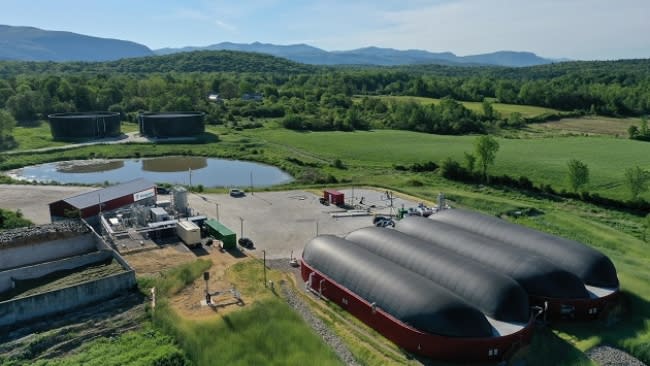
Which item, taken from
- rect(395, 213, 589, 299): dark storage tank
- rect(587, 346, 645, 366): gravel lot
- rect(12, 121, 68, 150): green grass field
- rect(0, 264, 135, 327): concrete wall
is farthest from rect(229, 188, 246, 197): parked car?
rect(12, 121, 68, 150): green grass field

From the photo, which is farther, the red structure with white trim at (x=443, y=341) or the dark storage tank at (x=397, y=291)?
the dark storage tank at (x=397, y=291)

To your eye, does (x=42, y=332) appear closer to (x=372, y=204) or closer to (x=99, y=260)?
(x=99, y=260)

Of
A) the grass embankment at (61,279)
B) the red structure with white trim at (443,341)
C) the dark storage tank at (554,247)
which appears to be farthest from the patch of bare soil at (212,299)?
the dark storage tank at (554,247)

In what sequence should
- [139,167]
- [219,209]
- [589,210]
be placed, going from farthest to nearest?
1. [139,167]
2. [589,210]
3. [219,209]

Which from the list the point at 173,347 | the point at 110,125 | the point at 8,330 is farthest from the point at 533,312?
the point at 110,125

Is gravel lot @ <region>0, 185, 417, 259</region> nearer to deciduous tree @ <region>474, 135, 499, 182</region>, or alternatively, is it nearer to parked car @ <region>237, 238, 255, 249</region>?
parked car @ <region>237, 238, 255, 249</region>

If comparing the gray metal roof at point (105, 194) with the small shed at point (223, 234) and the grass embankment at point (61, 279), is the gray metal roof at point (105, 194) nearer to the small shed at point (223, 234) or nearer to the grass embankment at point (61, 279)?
the small shed at point (223, 234)
